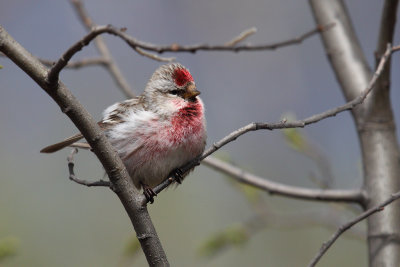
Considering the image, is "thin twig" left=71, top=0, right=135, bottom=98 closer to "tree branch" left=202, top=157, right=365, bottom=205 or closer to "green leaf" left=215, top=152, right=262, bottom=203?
"green leaf" left=215, top=152, right=262, bottom=203

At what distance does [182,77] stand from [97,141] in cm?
169

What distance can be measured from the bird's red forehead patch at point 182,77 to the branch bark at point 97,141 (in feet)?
5.05

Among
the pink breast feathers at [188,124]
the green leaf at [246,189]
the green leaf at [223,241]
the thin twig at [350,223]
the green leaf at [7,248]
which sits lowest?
the green leaf at [223,241]

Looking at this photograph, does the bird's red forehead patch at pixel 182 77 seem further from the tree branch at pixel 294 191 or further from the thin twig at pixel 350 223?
the thin twig at pixel 350 223

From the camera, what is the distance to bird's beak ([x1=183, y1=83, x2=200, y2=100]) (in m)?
4.12

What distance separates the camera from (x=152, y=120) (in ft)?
13.1

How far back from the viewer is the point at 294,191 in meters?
4.18

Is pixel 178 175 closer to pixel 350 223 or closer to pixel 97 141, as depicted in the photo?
pixel 97 141

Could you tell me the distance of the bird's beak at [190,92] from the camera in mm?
4125

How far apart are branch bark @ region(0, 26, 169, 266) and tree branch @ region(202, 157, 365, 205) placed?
1.50 m

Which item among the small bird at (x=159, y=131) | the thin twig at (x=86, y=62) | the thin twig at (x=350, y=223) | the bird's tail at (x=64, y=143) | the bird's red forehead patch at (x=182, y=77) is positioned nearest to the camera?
the thin twig at (x=350, y=223)

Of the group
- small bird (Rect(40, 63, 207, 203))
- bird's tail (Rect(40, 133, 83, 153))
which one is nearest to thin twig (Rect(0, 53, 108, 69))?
small bird (Rect(40, 63, 207, 203))

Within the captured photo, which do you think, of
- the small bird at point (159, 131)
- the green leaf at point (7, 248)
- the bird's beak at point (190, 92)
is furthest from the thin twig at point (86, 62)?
the green leaf at point (7, 248)

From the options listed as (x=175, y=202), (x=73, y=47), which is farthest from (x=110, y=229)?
(x=73, y=47)
